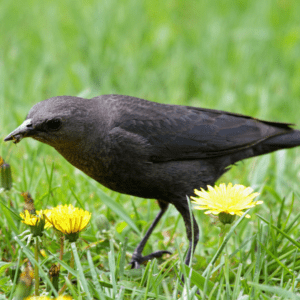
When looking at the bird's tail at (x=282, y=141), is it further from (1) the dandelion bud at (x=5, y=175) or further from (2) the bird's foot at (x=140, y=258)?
(1) the dandelion bud at (x=5, y=175)

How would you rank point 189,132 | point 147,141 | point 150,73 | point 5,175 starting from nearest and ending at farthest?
1. point 5,175
2. point 147,141
3. point 189,132
4. point 150,73

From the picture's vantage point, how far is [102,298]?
98.2 inches

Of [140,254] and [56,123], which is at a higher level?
[56,123]

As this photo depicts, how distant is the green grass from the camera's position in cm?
389

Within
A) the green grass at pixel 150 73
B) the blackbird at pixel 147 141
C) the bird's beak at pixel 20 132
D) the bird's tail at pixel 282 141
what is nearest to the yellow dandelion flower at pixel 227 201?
the blackbird at pixel 147 141

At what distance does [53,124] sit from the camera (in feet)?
10.1

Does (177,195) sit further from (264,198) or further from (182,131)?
(264,198)

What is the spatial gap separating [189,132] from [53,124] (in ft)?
3.76

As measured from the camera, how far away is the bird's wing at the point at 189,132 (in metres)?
3.42

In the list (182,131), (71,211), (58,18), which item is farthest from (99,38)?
(71,211)

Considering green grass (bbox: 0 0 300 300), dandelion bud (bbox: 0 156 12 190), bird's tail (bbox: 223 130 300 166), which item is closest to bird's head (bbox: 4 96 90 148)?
dandelion bud (bbox: 0 156 12 190)

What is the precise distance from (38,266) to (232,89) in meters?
4.80

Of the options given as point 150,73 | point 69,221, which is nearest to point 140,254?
point 69,221

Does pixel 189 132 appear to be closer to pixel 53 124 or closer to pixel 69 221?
pixel 53 124
